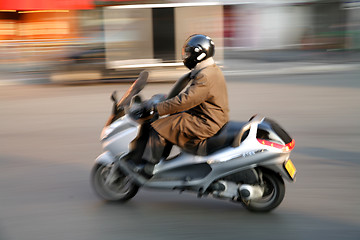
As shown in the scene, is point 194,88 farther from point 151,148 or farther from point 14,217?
point 14,217

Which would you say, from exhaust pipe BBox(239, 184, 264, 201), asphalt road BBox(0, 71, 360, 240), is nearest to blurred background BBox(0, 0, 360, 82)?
asphalt road BBox(0, 71, 360, 240)

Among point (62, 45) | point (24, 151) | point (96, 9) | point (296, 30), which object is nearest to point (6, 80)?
point (62, 45)

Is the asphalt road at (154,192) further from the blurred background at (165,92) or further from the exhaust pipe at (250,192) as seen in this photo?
the exhaust pipe at (250,192)

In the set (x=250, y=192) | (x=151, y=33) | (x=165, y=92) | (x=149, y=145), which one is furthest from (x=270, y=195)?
(x=151, y=33)

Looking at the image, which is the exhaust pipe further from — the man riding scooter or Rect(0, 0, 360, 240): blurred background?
the man riding scooter

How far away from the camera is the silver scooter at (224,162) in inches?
171

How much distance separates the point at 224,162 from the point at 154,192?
1.00 m

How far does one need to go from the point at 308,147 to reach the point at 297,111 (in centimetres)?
261

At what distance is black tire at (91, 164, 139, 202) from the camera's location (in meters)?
4.75

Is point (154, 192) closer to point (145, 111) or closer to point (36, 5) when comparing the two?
point (145, 111)

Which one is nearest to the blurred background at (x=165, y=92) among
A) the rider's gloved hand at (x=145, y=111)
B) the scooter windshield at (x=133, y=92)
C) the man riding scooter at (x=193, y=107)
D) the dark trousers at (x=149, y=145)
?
the dark trousers at (x=149, y=145)

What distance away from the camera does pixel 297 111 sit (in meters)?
9.28

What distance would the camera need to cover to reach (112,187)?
15.6 ft

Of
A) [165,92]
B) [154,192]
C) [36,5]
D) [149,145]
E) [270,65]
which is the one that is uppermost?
[36,5]
